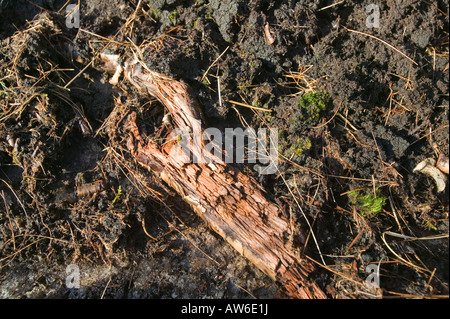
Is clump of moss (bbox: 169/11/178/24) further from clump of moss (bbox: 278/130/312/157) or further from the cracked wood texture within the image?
clump of moss (bbox: 278/130/312/157)

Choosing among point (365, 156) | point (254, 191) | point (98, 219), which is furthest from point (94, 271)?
point (365, 156)

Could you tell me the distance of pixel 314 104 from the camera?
9.13 feet

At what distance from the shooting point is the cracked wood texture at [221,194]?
248 centimetres

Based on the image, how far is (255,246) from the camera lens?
2.54 metres

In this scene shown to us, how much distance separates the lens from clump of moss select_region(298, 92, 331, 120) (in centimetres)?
278

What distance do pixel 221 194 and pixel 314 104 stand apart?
1.08 meters

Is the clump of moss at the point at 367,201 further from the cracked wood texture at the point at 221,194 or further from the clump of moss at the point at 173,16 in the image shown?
the clump of moss at the point at 173,16

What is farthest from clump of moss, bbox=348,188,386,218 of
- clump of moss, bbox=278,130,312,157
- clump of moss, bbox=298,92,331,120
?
clump of moss, bbox=298,92,331,120

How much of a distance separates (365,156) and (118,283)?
2.20 m

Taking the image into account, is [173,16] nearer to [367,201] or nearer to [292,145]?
[292,145]

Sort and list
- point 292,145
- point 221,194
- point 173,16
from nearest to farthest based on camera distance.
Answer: point 221,194 → point 292,145 → point 173,16

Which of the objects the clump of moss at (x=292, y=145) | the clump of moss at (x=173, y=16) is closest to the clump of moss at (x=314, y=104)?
the clump of moss at (x=292, y=145)

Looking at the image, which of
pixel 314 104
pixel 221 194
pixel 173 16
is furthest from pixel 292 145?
pixel 173 16

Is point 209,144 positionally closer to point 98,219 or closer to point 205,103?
point 205,103
